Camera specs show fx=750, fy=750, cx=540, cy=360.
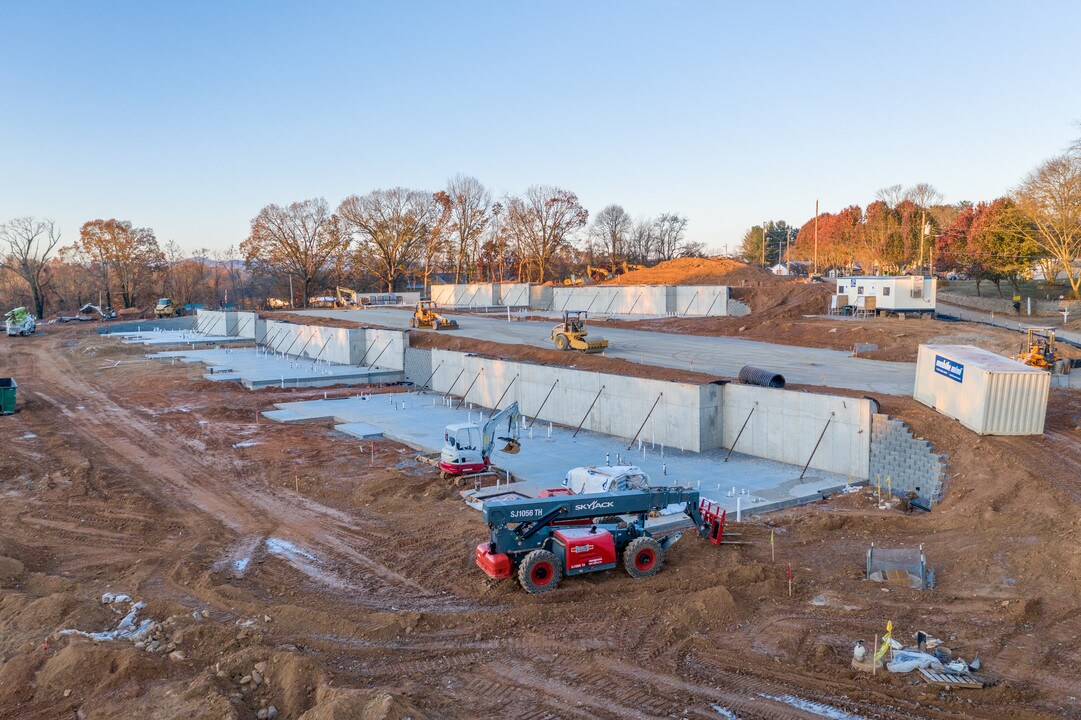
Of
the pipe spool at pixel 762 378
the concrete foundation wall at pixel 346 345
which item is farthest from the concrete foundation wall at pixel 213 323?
the pipe spool at pixel 762 378

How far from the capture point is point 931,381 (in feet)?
67.8

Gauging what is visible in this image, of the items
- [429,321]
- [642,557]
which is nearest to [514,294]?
[429,321]

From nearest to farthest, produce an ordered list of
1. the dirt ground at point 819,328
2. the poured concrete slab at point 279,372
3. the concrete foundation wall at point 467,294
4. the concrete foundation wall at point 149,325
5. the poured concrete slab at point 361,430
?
the poured concrete slab at point 361,430 < the dirt ground at point 819,328 < the poured concrete slab at point 279,372 < the concrete foundation wall at point 149,325 < the concrete foundation wall at point 467,294

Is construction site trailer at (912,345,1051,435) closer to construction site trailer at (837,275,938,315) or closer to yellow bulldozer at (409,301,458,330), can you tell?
construction site trailer at (837,275,938,315)


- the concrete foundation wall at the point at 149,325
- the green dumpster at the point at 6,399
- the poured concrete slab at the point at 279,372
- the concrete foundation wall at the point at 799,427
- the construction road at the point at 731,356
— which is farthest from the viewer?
the concrete foundation wall at the point at 149,325

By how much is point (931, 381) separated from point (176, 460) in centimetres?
2178

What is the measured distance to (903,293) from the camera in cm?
4353

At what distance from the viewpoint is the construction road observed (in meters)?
27.3

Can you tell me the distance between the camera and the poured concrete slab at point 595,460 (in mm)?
18312

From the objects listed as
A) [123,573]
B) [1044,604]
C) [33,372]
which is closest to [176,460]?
[123,573]

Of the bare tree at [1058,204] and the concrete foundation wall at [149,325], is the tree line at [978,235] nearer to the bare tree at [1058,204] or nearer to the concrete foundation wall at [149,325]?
the bare tree at [1058,204]

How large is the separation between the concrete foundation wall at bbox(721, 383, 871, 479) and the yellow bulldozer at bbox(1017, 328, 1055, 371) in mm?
9937

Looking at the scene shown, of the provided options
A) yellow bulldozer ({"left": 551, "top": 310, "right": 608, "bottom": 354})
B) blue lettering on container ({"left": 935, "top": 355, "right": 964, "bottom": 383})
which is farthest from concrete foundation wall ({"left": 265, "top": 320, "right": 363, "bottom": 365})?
blue lettering on container ({"left": 935, "top": 355, "right": 964, "bottom": 383})

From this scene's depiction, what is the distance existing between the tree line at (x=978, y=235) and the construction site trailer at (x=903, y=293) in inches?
421
